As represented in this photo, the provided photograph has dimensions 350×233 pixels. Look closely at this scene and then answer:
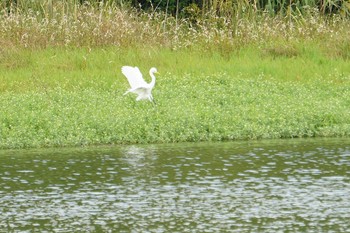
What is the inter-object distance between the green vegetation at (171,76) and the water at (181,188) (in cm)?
62

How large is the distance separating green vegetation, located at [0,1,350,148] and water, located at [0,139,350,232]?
0.62m

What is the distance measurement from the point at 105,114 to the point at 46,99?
170 cm

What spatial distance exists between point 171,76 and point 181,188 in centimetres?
788

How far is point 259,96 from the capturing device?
17609 millimetres

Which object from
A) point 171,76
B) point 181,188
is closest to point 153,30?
point 171,76

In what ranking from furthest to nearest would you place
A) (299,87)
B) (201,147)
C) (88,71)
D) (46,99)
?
(88,71), (299,87), (46,99), (201,147)

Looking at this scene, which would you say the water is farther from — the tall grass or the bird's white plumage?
the tall grass

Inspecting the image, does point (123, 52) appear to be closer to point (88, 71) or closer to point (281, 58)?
point (88, 71)

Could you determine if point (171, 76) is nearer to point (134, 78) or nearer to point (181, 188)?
point (134, 78)

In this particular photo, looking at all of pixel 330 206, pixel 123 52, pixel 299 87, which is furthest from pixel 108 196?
pixel 123 52

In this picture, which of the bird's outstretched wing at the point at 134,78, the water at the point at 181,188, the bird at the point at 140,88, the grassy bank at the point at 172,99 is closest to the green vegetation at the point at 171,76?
the grassy bank at the point at 172,99

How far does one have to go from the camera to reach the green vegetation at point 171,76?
15.4 metres

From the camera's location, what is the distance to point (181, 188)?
11.8 m

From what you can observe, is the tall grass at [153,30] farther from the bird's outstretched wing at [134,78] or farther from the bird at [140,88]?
the bird at [140,88]
